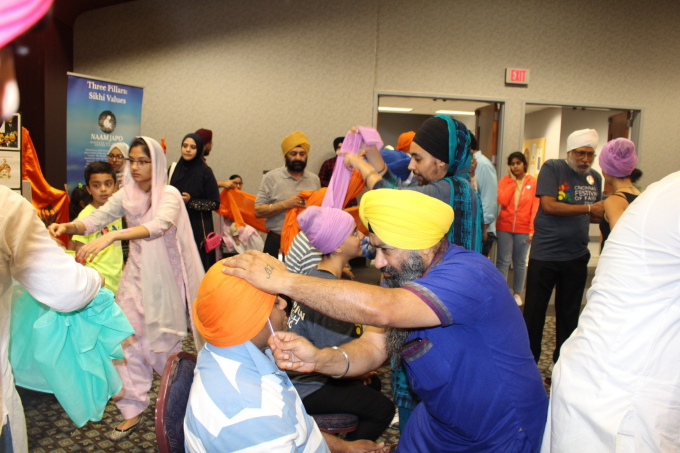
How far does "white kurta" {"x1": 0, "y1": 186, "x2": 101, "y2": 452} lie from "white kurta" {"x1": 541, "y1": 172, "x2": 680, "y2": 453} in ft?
4.78

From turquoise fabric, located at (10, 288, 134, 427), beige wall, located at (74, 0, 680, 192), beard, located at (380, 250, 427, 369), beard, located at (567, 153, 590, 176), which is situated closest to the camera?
beard, located at (380, 250, 427, 369)

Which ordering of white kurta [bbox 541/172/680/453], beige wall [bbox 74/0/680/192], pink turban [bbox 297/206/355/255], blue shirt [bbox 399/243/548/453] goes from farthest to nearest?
beige wall [bbox 74/0/680/192] → pink turban [bbox 297/206/355/255] → blue shirt [bbox 399/243/548/453] → white kurta [bbox 541/172/680/453]

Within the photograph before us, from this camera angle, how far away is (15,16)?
1.06 feet

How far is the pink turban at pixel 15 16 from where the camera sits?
0.32 m

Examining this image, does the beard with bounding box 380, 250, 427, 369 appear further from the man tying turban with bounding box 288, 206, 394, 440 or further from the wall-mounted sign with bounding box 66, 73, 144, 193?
the wall-mounted sign with bounding box 66, 73, 144, 193

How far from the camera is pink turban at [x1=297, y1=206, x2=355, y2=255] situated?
2496 millimetres

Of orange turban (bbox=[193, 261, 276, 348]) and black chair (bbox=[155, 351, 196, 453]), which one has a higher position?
orange turban (bbox=[193, 261, 276, 348])

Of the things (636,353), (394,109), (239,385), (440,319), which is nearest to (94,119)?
(239,385)

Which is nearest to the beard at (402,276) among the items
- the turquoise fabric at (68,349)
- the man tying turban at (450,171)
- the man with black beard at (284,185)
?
the man tying turban at (450,171)

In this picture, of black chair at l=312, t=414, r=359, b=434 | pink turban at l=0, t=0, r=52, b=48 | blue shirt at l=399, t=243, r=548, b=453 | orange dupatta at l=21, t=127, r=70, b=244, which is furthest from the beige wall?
pink turban at l=0, t=0, r=52, b=48

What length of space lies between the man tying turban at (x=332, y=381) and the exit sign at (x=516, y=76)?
5.96 m

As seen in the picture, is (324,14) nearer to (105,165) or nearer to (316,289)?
(105,165)

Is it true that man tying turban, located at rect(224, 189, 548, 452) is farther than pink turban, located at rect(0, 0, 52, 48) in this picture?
Yes

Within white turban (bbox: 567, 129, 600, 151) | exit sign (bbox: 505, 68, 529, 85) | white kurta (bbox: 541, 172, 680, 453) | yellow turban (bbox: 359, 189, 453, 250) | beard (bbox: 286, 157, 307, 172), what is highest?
exit sign (bbox: 505, 68, 529, 85)
